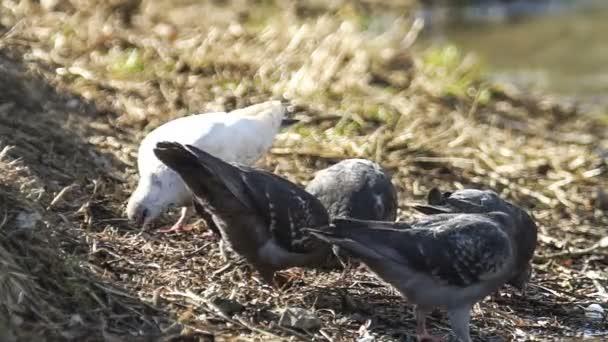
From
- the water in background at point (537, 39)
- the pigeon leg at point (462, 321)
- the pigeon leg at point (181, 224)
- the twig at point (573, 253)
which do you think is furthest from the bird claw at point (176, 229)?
the water in background at point (537, 39)

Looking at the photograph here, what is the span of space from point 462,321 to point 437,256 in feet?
1.09

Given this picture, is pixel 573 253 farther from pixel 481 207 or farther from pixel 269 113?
pixel 269 113

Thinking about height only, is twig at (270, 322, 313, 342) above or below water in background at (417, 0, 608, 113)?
above

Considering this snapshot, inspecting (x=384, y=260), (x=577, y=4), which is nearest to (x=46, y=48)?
(x=384, y=260)

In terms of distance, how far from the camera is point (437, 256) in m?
5.80

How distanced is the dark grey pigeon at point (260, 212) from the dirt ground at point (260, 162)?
0.19 m

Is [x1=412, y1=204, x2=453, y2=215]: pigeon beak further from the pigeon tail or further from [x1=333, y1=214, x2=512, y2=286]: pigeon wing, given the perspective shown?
the pigeon tail

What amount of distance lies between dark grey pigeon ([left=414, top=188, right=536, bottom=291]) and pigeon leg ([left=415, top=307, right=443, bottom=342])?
0.54 m

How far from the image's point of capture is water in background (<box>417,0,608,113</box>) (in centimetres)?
1267

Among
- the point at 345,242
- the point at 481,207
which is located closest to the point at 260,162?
the point at 481,207

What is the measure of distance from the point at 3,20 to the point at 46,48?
38 cm

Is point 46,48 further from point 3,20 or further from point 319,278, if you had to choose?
point 319,278

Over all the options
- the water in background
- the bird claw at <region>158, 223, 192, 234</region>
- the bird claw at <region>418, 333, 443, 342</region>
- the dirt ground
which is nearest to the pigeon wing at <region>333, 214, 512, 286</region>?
the bird claw at <region>418, 333, 443, 342</region>

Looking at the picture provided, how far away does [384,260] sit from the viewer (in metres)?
5.69
